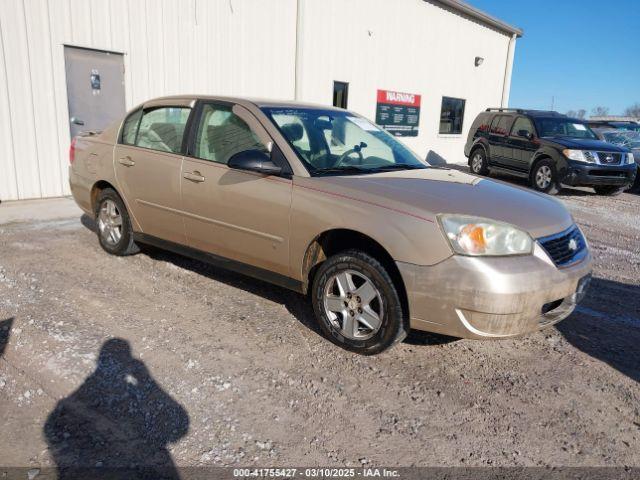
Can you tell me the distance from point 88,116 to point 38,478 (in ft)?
24.4

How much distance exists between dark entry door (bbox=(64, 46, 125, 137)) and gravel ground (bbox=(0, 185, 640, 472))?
14.7 feet

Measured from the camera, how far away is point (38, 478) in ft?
7.91

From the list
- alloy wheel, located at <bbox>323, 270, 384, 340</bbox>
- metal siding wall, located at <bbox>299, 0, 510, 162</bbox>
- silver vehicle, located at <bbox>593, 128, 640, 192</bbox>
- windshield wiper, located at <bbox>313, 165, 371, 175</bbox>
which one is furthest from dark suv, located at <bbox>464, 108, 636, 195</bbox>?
alloy wheel, located at <bbox>323, 270, 384, 340</bbox>

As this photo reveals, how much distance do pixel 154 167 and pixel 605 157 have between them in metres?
9.61

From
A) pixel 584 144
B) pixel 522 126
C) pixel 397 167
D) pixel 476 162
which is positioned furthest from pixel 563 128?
pixel 397 167

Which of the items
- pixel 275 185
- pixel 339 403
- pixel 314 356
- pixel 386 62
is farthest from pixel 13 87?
pixel 386 62

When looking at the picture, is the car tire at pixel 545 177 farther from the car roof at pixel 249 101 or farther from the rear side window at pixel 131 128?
the rear side window at pixel 131 128

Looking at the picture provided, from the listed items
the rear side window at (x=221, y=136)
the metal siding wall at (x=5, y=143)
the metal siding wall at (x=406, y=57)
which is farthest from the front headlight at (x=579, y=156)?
the metal siding wall at (x=5, y=143)

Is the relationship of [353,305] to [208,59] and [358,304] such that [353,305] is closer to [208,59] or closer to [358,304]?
[358,304]

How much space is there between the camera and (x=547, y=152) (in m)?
11.5

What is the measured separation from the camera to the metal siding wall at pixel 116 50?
25.8ft

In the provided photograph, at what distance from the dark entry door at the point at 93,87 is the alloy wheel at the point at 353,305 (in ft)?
20.9

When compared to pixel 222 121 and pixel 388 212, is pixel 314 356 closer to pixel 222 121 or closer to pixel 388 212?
pixel 388 212

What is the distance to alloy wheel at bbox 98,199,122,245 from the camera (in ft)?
17.8
